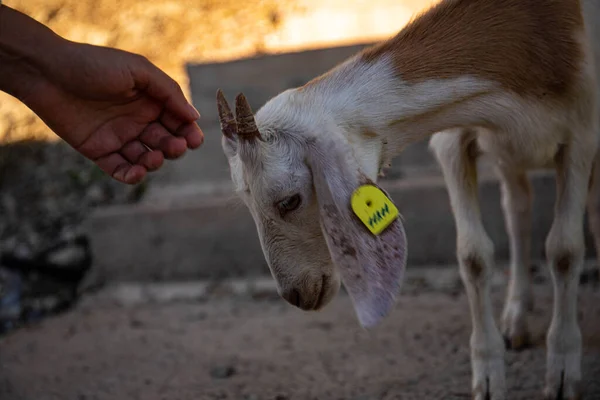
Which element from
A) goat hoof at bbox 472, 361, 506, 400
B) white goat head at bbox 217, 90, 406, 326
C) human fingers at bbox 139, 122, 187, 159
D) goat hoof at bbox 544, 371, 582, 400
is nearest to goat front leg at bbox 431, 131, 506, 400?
goat hoof at bbox 472, 361, 506, 400

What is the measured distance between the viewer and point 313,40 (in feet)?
19.0

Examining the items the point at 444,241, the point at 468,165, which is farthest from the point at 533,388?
the point at 444,241

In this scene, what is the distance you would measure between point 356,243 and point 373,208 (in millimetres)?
116

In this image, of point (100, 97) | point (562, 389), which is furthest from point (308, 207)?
point (562, 389)

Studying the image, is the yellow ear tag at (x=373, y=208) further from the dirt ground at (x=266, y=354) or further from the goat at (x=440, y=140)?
the dirt ground at (x=266, y=354)

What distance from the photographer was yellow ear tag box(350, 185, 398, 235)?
6.69 ft

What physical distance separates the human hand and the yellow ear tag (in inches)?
33.9

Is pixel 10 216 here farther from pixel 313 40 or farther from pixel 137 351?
pixel 313 40

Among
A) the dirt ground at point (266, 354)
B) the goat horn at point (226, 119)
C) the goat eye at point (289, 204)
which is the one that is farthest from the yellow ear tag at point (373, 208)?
the dirt ground at point (266, 354)

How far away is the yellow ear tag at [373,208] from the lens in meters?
2.04

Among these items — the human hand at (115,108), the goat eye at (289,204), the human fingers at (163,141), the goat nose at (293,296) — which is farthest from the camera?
the human fingers at (163,141)

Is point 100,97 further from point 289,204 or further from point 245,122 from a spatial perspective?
point 289,204

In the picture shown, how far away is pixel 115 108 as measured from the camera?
2684mm

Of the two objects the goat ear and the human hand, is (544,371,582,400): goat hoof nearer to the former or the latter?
the goat ear
